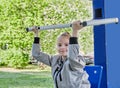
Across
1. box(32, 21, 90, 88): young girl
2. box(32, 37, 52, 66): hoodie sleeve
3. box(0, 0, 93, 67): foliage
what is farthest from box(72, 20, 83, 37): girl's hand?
box(0, 0, 93, 67): foliage

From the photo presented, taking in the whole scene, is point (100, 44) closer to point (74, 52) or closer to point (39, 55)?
point (39, 55)

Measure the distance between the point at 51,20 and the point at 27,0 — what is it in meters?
1.01

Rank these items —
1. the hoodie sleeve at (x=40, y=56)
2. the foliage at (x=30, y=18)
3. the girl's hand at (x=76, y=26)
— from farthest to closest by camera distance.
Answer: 1. the foliage at (x=30, y=18)
2. the hoodie sleeve at (x=40, y=56)
3. the girl's hand at (x=76, y=26)

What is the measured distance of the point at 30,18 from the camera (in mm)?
12039

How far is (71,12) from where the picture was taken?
39.3ft

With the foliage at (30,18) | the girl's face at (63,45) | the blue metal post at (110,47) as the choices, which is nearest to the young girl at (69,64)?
the girl's face at (63,45)

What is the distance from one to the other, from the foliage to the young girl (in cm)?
899

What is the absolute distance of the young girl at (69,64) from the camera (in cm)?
255

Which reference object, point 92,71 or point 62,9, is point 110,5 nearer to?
point 92,71

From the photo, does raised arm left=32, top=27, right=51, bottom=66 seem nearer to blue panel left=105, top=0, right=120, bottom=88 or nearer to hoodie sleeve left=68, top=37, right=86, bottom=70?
hoodie sleeve left=68, top=37, right=86, bottom=70

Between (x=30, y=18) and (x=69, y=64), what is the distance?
9486 millimetres

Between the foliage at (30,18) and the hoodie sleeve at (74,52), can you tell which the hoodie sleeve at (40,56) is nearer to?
the hoodie sleeve at (74,52)

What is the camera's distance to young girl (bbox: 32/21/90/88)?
2547 millimetres

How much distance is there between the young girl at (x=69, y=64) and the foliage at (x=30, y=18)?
8.99 m
